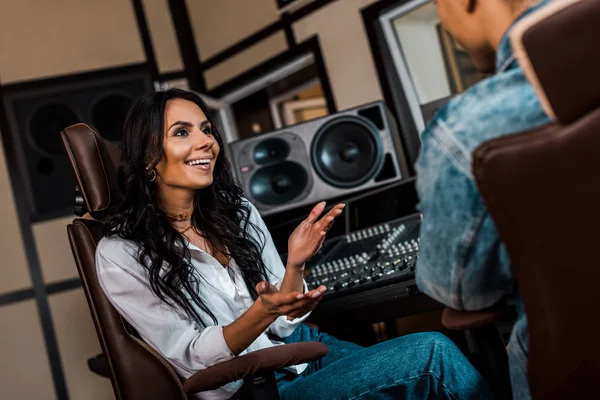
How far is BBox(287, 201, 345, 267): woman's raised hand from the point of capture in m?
1.44

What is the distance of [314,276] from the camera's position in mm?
2182

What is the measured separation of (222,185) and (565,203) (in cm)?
128

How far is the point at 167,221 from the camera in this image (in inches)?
69.2

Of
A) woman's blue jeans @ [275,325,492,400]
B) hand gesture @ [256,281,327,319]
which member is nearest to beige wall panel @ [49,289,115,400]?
woman's blue jeans @ [275,325,492,400]

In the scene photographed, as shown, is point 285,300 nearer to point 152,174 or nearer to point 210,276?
point 210,276

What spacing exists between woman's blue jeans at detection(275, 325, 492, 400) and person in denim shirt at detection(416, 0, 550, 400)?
38 cm

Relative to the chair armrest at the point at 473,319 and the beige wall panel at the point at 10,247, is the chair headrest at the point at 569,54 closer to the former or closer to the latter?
the chair armrest at the point at 473,319

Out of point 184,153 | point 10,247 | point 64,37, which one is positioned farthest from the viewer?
point 64,37

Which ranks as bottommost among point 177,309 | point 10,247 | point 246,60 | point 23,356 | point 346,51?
point 23,356

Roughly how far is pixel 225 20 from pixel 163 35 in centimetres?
38

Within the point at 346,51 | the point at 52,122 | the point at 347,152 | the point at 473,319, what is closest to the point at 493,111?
the point at 473,319

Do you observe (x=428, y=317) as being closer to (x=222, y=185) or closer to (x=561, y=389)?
(x=222, y=185)

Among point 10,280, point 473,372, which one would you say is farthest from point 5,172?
point 473,372

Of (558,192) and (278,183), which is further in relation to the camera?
(278,183)
